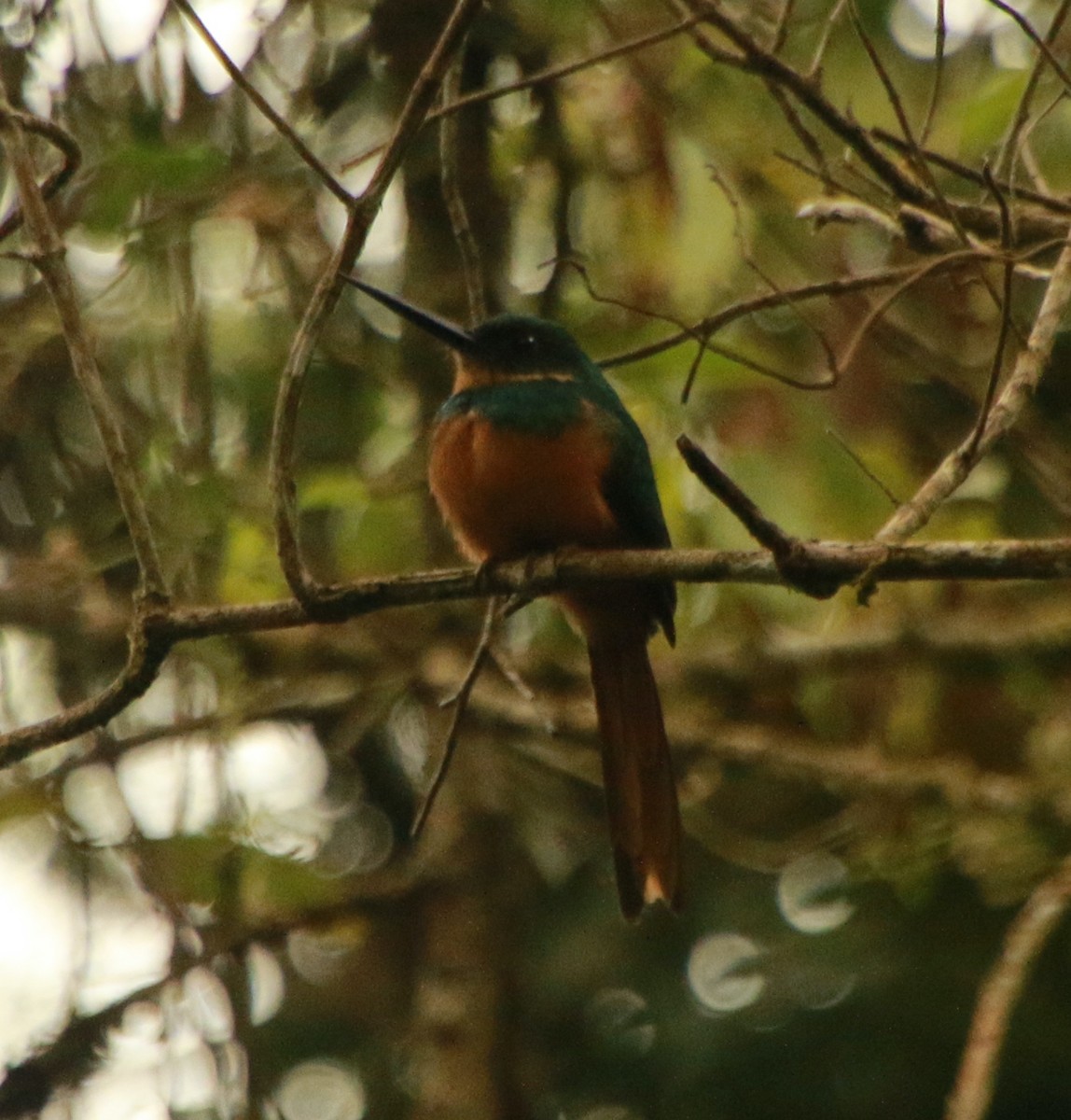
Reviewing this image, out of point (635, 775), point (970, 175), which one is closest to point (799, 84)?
point (970, 175)

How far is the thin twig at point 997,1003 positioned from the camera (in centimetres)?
215

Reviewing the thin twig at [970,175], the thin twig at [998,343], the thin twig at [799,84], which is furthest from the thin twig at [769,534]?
the thin twig at [970,175]

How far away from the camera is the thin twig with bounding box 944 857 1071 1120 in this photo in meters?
2.15

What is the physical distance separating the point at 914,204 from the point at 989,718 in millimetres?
1842

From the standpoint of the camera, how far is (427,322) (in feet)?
8.66

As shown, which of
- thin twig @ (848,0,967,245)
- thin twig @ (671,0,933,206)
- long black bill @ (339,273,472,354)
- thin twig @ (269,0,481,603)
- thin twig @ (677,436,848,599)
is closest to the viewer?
thin twig @ (677,436,848,599)

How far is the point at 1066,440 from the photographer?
369 centimetres

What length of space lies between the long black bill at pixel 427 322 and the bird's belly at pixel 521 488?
0.15 meters

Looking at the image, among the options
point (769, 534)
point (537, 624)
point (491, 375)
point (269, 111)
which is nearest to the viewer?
point (769, 534)

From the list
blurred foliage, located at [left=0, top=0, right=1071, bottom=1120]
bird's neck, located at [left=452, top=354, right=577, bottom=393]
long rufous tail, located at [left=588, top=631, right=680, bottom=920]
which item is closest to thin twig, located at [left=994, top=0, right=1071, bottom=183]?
blurred foliage, located at [left=0, top=0, right=1071, bottom=1120]

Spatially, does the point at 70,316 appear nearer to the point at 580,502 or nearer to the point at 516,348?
the point at 580,502

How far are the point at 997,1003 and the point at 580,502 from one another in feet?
3.21

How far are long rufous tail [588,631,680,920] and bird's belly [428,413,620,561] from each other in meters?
0.28

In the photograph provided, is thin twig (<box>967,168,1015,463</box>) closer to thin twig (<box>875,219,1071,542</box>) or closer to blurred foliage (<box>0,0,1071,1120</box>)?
thin twig (<box>875,219,1071,542</box>)
